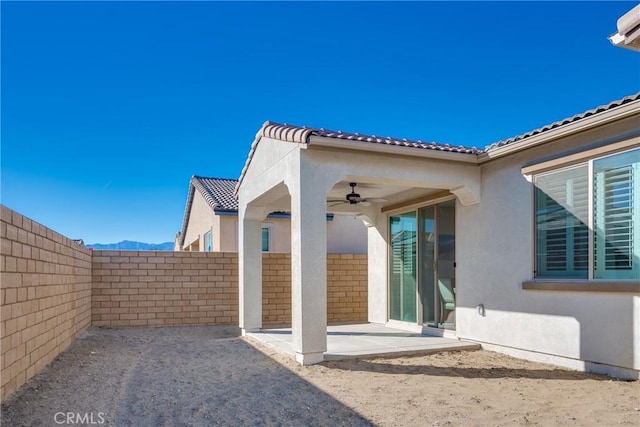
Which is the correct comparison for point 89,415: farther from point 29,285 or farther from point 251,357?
point 251,357

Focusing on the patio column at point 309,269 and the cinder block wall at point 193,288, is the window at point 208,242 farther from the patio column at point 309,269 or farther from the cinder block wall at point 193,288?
the patio column at point 309,269

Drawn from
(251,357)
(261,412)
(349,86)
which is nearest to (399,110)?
(349,86)

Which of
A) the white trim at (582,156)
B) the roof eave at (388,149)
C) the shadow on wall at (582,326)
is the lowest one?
the shadow on wall at (582,326)

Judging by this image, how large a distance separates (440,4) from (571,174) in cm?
575

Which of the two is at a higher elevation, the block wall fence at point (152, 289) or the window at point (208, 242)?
the window at point (208, 242)

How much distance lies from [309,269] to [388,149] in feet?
7.83

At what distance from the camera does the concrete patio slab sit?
776 cm

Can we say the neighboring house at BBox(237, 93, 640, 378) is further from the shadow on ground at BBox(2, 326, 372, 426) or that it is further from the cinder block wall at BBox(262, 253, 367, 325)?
the cinder block wall at BBox(262, 253, 367, 325)

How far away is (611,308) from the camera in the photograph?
241 inches

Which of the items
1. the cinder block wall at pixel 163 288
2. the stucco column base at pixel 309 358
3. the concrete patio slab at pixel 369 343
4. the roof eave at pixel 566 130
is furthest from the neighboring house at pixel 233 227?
the roof eave at pixel 566 130

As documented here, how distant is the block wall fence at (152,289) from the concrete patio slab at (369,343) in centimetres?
240

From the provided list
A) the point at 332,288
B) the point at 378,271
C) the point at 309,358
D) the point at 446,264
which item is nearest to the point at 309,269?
the point at 309,358

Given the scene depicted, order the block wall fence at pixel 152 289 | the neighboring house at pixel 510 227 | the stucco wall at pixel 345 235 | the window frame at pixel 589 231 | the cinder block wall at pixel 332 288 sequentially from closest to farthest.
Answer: the window frame at pixel 589 231
the neighboring house at pixel 510 227
the block wall fence at pixel 152 289
the cinder block wall at pixel 332 288
the stucco wall at pixel 345 235

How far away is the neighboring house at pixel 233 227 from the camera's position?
16375 mm
